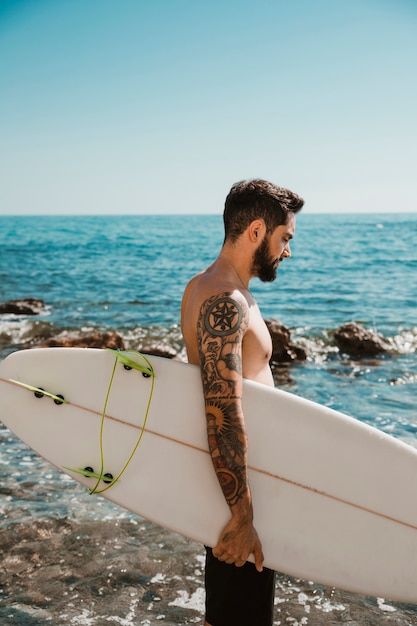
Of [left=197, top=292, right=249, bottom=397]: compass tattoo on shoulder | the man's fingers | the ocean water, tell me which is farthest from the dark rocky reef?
[left=197, top=292, right=249, bottom=397]: compass tattoo on shoulder

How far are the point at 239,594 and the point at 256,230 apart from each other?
4.36 feet

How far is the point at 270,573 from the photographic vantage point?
2172 mm

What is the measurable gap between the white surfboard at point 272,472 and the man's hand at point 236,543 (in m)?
0.21

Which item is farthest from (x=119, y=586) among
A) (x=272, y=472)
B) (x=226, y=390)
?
(x=226, y=390)

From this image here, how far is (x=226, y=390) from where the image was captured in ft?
6.21

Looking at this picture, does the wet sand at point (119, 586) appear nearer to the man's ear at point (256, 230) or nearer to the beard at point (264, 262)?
the beard at point (264, 262)

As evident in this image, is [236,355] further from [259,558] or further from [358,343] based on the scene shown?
[358,343]

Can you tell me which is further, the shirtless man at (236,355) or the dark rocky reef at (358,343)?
the dark rocky reef at (358,343)

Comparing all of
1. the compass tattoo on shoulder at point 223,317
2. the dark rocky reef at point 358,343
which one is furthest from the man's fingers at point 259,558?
the dark rocky reef at point 358,343

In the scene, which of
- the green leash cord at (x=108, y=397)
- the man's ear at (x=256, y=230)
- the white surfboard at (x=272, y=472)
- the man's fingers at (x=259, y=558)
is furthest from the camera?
the green leash cord at (x=108, y=397)

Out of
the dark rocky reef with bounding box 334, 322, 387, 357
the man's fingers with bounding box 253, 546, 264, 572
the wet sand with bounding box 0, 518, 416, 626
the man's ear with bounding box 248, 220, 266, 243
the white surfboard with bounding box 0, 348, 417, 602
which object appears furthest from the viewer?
the dark rocky reef with bounding box 334, 322, 387, 357

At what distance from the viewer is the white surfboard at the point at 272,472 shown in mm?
2309

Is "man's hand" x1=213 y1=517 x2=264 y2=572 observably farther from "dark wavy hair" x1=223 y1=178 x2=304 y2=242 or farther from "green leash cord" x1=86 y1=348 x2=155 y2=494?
"dark wavy hair" x1=223 y1=178 x2=304 y2=242

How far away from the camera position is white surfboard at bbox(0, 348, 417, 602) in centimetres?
231
